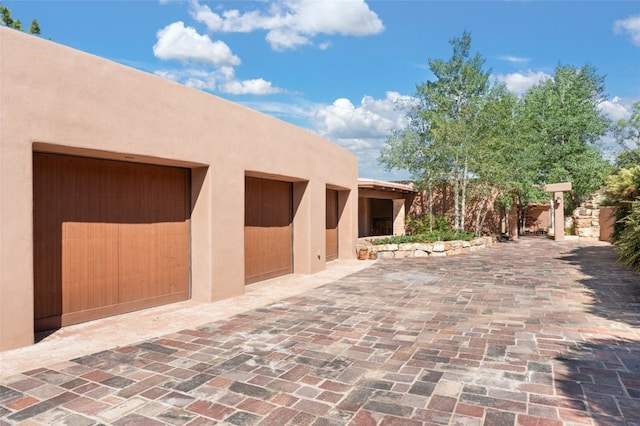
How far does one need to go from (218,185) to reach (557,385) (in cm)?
604

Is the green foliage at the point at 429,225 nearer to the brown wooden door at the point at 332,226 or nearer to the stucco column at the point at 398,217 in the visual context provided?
the stucco column at the point at 398,217

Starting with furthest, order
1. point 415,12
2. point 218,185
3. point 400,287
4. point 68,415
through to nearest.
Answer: point 415,12, point 400,287, point 218,185, point 68,415

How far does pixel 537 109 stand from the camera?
24.6 metres

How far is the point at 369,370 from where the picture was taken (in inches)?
163

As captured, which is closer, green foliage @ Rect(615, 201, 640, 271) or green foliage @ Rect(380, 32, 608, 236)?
green foliage @ Rect(615, 201, 640, 271)

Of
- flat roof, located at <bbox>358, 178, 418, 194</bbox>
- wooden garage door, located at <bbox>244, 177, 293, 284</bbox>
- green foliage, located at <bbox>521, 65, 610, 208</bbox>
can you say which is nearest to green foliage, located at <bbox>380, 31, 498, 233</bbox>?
flat roof, located at <bbox>358, 178, 418, 194</bbox>

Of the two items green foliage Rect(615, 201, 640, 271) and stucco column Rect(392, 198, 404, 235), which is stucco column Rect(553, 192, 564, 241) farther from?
green foliage Rect(615, 201, 640, 271)

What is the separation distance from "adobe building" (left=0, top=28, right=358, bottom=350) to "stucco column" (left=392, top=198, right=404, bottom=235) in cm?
1166

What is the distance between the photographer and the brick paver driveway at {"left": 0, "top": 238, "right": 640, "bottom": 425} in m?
3.22

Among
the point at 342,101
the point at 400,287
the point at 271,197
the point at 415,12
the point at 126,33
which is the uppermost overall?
the point at 342,101

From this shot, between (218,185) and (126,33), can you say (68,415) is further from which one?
(126,33)

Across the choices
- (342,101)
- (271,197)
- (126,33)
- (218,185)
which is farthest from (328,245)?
(342,101)

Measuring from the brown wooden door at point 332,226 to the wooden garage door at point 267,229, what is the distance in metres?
2.67

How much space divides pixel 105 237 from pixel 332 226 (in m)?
8.46
